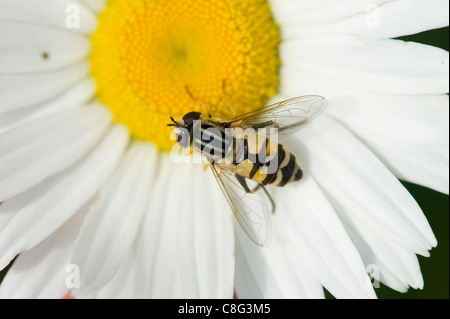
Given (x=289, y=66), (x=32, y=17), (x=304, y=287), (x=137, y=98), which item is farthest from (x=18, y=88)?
(x=304, y=287)

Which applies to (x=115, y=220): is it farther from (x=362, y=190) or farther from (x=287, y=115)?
(x=362, y=190)

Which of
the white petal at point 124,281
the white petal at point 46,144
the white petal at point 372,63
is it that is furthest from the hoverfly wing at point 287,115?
the white petal at point 124,281

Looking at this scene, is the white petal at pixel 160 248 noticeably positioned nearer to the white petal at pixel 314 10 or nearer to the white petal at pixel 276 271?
the white petal at pixel 276 271

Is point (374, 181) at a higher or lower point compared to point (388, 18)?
lower

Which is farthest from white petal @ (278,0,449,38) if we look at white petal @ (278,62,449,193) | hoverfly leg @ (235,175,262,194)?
hoverfly leg @ (235,175,262,194)

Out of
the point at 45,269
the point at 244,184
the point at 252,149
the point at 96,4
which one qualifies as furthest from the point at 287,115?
the point at 45,269

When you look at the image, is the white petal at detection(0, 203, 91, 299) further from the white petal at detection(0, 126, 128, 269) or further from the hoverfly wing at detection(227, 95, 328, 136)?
the hoverfly wing at detection(227, 95, 328, 136)
